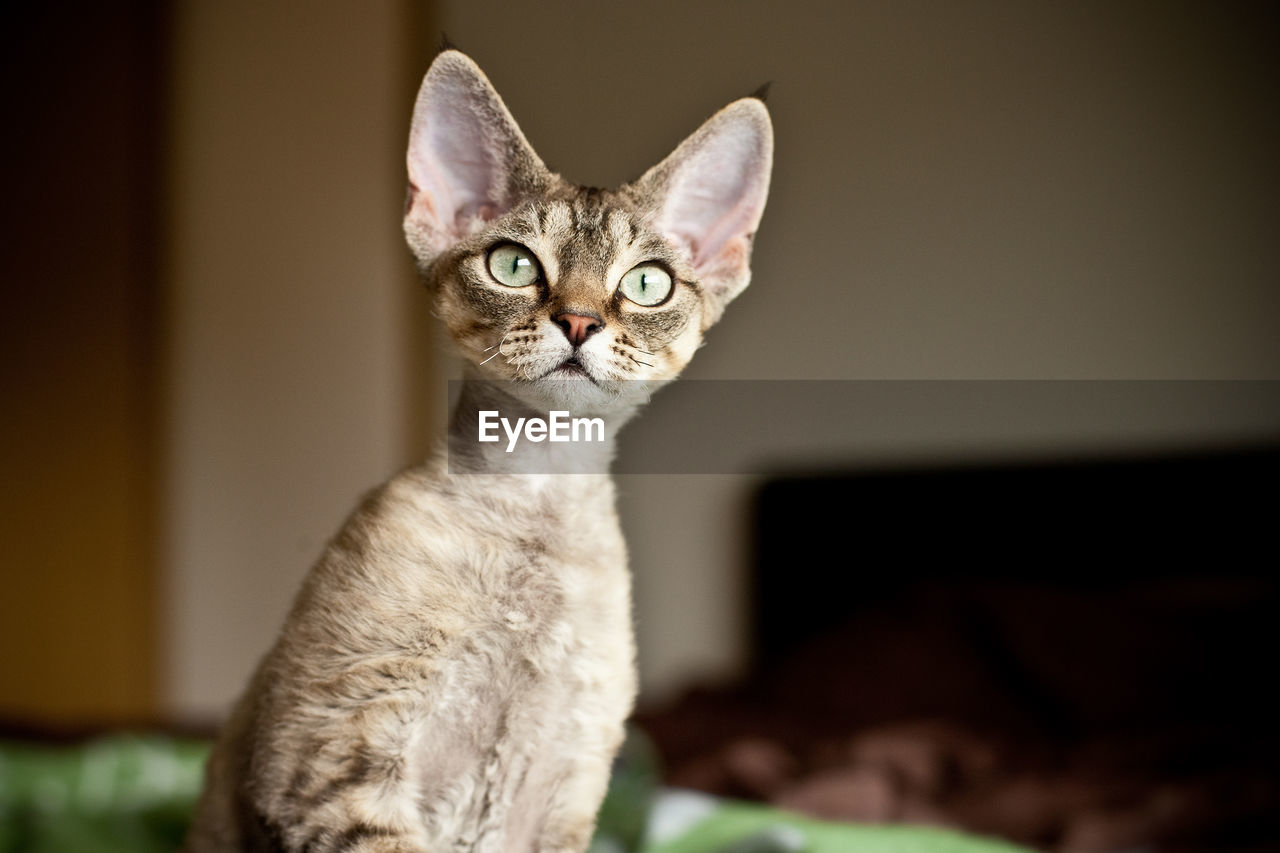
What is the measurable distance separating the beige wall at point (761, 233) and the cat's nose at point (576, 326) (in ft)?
0.41

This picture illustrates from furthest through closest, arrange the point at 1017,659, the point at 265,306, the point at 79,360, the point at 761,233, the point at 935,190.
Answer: the point at 79,360, the point at 265,306, the point at 1017,659, the point at 935,190, the point at 761,233

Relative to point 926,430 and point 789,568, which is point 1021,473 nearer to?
point 926,430

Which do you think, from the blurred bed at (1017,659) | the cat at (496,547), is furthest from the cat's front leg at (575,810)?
the blurred bed at (1017,659)

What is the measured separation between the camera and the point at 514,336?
593mm

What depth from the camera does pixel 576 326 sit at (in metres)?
0.58

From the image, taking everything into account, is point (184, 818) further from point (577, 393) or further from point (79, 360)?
point (79, 360)

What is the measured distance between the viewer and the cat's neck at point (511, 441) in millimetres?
655

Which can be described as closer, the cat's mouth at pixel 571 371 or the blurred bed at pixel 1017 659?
the cat's mouth at pixel 571 371

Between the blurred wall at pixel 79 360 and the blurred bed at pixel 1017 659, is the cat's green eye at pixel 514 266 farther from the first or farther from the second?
the blurred wall at pixel 79 360

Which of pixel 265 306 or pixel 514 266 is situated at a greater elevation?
pixel 265 306

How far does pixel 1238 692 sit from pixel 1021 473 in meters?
0.70

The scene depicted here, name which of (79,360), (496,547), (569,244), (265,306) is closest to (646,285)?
(569,244)

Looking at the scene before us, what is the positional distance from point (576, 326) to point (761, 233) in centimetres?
20

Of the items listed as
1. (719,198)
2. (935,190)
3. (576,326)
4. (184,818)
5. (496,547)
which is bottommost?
(184,818)
